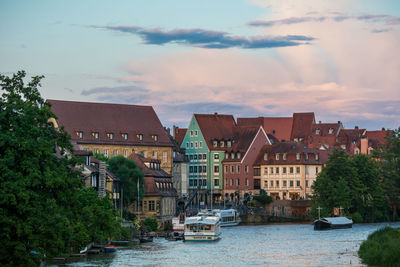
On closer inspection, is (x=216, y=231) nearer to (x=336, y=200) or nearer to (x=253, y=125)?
(x=336, y=200)

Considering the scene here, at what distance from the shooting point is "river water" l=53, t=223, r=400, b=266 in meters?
70.4

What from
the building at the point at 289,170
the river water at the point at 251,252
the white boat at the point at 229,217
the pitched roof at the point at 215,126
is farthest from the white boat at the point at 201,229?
the pitched roof at the point at 215,126

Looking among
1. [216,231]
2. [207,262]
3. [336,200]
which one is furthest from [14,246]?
[336,200]

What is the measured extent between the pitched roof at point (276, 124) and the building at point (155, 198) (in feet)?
201

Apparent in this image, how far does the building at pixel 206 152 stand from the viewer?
17612 centimetres

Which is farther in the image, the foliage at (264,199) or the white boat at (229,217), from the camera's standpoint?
the foliage at (264,199)

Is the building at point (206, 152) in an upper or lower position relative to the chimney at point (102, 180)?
upper

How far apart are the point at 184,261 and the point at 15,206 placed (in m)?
29.4

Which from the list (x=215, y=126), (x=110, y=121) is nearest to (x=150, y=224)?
(x=110, y=121)

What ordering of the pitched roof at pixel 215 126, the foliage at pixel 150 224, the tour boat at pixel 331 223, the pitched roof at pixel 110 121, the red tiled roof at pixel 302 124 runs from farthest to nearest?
the red tiled roof at pixel 302 124
the pitched roof at pixel 215 126
the pitched roof at pixel 110 121
the tour boat at pixel 331 223
the foliage at pixel 150 224

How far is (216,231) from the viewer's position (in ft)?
331

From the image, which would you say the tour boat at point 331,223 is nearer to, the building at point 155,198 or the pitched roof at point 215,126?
the building at point 155,198

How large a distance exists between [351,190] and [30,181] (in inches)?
3711

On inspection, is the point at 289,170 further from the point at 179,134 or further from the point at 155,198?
the point at 155,198
